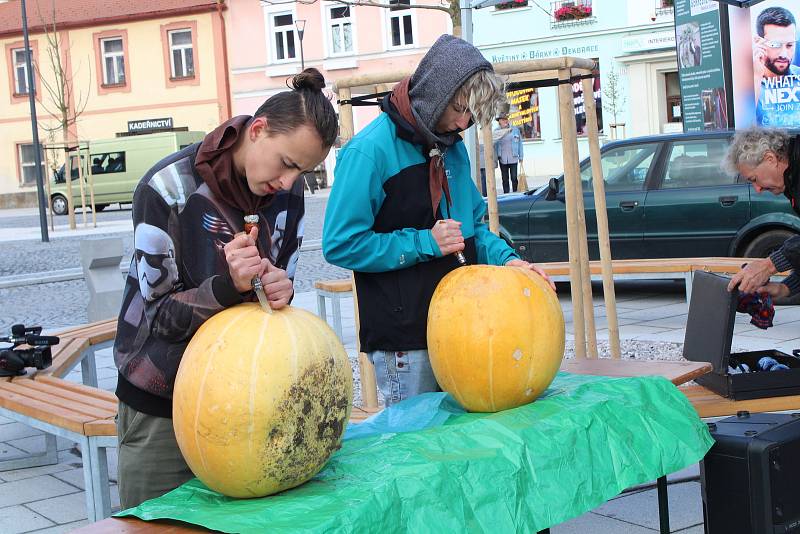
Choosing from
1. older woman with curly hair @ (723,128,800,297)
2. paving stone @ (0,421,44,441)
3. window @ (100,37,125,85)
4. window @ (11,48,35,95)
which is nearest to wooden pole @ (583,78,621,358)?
older woman with curly hair @ (723,128,800,297)

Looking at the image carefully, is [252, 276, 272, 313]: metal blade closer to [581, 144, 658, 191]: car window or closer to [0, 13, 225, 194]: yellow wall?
[581, 144, 658, 191]: car window

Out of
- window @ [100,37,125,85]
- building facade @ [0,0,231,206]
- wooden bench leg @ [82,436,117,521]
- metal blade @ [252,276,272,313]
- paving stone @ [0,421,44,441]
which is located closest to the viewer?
metal blade @ [252,276,272,313]

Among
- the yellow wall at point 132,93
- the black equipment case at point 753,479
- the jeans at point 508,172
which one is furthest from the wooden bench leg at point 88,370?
the yellow wall at point 132,93

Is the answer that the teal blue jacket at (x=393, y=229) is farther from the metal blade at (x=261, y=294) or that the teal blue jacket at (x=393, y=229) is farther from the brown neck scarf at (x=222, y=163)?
the metal blade at (x=261, y=294)

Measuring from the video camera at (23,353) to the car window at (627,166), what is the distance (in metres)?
6.03

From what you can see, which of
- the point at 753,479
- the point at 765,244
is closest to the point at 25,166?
the point at 765,244

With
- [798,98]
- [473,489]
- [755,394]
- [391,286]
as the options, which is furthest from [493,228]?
[798,98]

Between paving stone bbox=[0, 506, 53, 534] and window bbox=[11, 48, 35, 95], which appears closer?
paving stone bbox=[0, 506, 53, 534]

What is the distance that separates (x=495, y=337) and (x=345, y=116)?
2.70 m

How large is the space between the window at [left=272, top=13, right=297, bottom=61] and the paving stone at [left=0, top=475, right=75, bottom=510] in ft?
117

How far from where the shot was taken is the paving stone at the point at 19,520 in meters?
4.75

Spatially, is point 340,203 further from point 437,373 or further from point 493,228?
point 493,228

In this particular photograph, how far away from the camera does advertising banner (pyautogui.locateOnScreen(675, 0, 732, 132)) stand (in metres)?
11.3

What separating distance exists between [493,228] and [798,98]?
6.43 metres
